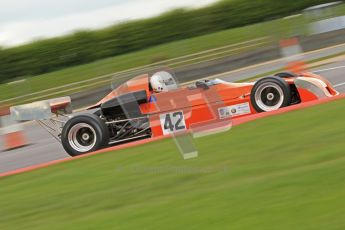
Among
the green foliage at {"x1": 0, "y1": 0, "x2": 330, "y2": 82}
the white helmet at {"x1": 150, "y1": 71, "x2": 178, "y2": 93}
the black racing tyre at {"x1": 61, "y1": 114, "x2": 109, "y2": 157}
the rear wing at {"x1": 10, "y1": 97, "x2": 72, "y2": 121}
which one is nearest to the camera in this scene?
the black racing tyre at {"x1": 61, "y1": 114, "x2": 109, "y2": 157}

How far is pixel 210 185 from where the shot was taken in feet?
22.0

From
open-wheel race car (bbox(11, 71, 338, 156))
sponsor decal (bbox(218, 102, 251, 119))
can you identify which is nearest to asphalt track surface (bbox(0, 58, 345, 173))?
open-wheel race car (bbox(11, 71, 338, 156))

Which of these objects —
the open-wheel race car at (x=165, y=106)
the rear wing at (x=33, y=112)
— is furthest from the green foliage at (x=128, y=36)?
the open-wheel race car at (x=165, y=106)

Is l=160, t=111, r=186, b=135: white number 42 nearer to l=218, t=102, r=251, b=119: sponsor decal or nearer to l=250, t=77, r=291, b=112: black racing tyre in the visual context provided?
l=218, t=102, r=251, b=119: sponsor decal

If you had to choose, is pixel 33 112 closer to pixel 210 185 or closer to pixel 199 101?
pixel 199 101

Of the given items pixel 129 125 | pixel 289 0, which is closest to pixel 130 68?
pixel 289 0

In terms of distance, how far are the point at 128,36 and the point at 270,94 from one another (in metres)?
18.3

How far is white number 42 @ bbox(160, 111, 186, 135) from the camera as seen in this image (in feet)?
34.2

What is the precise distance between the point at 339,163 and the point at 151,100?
4.55 meters

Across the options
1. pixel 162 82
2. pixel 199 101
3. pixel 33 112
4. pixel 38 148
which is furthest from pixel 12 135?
pixel 199 101

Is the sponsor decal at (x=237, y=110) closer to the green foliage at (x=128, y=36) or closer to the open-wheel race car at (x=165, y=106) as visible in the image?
the open-wheel race car at (x=165, y=106)

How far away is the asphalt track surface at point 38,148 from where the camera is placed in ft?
38.9

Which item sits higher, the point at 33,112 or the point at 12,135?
the point at 33,112

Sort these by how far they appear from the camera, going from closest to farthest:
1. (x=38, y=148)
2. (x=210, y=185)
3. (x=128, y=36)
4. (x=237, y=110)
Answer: (x=210, y=185)
(x=237, y=110)
(x=38, y=148)
(x=128, y=36)
